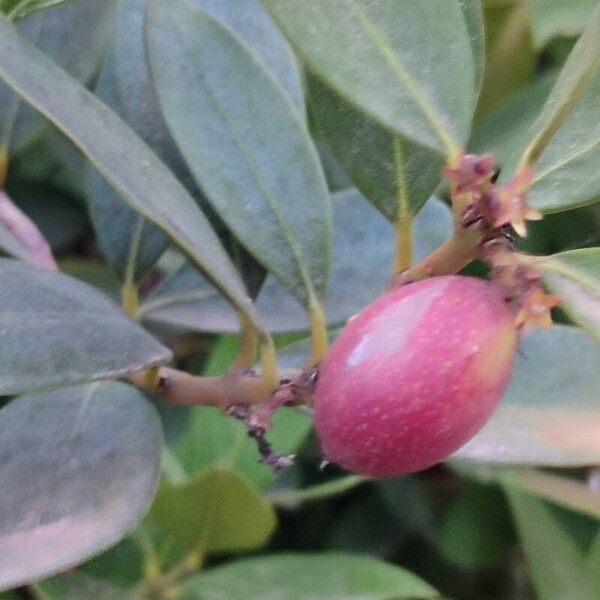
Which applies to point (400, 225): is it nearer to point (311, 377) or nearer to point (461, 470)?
point (311, 377)

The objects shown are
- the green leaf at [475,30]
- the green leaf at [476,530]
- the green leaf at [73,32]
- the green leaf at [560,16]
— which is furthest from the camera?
the green leaf at [476,530]

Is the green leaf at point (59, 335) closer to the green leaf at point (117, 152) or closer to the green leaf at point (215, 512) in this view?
the green leaf at point (117, 152)

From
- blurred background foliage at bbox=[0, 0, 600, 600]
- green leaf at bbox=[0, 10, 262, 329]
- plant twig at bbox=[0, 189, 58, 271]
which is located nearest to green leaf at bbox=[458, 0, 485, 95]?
blurred background foliage at bbox=[0, 0, 600, 600]

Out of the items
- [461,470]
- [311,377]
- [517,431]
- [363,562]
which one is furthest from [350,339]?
[461,470]

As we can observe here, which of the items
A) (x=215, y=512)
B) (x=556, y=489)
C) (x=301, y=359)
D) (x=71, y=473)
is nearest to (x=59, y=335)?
(x=71, y=473)

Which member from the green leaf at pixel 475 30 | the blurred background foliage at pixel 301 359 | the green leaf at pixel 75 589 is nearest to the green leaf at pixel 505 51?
the blurred background foliage at pixel 301 359
